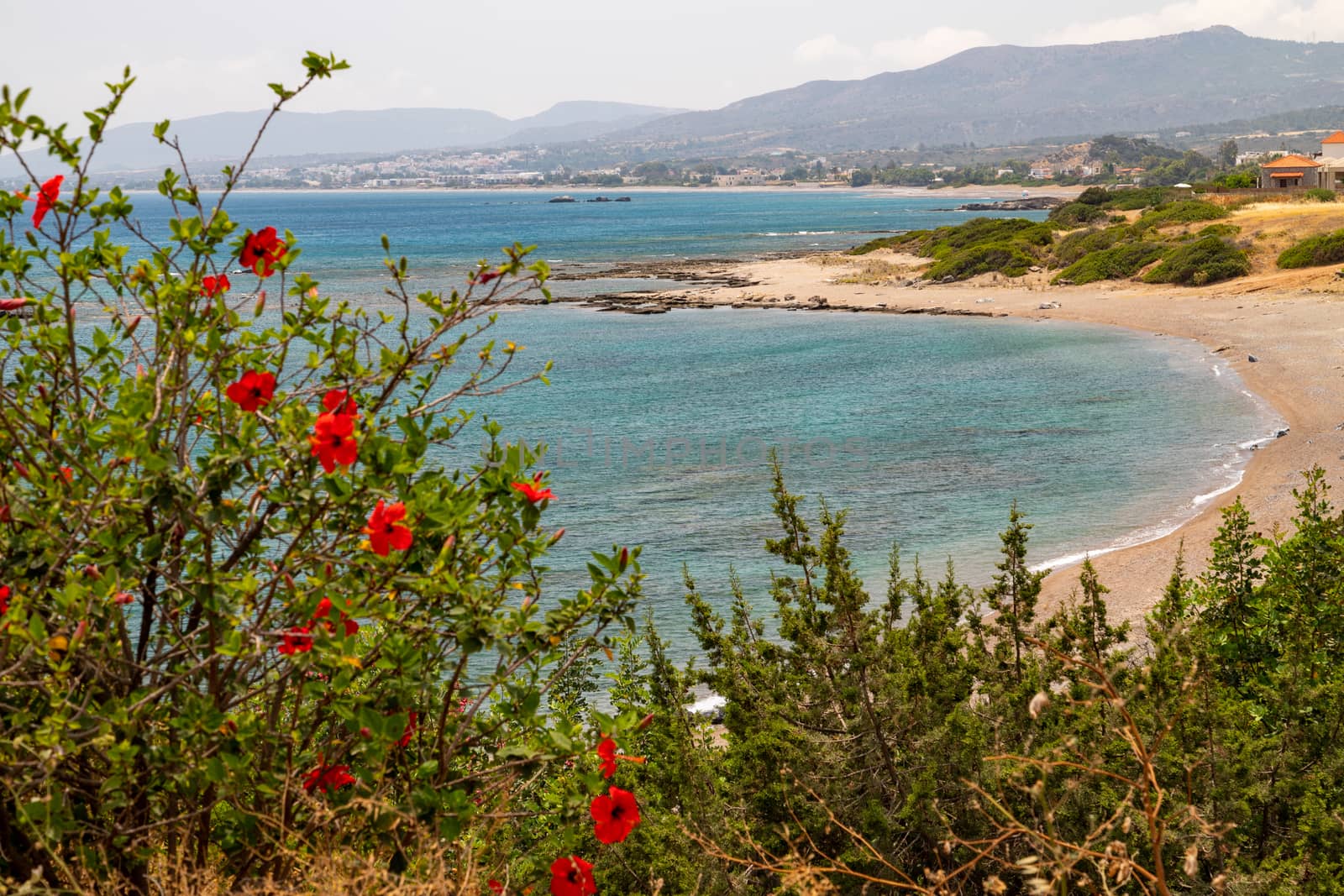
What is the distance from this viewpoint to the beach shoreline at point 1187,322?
15.4 meters

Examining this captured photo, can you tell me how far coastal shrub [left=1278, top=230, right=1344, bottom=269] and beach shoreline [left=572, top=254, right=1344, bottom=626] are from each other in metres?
1.23

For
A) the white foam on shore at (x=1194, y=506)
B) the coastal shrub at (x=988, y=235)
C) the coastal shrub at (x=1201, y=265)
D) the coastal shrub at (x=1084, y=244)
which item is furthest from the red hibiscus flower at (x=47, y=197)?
the coastal shrub at (x=988, y=235)

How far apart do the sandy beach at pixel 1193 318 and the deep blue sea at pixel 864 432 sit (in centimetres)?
78

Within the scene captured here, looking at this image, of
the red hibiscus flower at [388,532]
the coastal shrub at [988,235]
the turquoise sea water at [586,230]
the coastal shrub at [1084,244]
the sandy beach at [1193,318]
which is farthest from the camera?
the turquoise sea water at [586,230]

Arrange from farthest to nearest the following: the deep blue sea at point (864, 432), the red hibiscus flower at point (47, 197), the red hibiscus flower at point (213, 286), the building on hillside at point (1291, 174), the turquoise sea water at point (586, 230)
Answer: the turquoise sea water at point (586, 230) < the building on hillside at point (1291, 174) < the deep blue sea at point (864, 432) < the red hibiscus flower at point (213, 286) < the red hibiscus flower at point (47, 197)

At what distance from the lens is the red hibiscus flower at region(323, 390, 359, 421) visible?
3449 millimetres

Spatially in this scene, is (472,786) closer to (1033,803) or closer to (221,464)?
(221,464)

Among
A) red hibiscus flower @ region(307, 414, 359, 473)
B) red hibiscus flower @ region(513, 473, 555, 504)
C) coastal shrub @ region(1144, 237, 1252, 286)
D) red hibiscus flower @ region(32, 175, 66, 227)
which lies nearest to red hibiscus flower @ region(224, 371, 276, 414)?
red hibiscus flower @ region(307, 414, 359, 473)

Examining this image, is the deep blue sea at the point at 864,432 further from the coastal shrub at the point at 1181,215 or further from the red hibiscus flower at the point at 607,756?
the coastal shrub at the point at 1181,215

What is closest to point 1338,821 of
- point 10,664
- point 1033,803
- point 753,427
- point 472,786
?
point 1033,803

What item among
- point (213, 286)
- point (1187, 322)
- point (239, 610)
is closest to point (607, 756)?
point (239, 610)

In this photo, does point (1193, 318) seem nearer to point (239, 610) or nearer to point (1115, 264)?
point (1115, 264)

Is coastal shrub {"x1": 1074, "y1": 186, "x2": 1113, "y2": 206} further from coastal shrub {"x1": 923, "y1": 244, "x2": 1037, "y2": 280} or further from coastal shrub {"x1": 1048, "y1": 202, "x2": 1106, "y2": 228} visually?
coastal shrub {"x1": 923, "y1": 244, "x2": 1037, "y2": 280}

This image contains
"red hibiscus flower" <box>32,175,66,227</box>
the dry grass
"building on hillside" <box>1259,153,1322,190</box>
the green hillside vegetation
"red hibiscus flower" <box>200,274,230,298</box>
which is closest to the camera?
"red hibiscus flower" <box>32,175,66,227</box>
